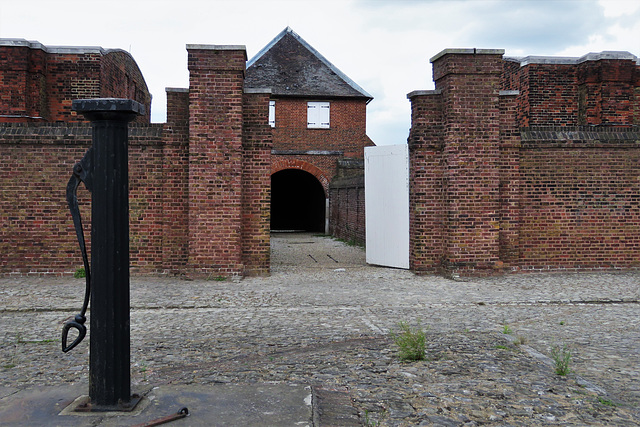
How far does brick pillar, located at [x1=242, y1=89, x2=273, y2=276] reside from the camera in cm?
1073

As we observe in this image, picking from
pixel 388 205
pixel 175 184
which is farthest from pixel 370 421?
pixel 388 205

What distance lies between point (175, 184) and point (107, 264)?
737 centimetres

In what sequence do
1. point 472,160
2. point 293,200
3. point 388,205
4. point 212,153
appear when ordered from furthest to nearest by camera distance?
point 293,200, point 388,205, point 472,160, point 212,153

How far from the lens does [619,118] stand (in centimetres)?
1361

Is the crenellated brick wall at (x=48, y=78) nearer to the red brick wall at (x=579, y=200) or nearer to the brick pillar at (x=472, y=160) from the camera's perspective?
the brick pillar at (x=472, y=160)

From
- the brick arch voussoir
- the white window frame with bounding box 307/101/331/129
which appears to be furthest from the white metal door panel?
the white window frame with bounding box 307/101/331/129

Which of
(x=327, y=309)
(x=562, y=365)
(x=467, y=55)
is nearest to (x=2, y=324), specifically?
(x=327, y=309)

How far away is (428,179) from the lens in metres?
11.2

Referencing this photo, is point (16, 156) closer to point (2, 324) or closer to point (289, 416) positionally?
point (2, 324)

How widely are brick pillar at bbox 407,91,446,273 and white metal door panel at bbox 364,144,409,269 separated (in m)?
0.32

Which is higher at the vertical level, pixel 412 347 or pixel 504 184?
pixel 504 184

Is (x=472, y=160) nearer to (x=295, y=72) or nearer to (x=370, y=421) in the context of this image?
(x=370, y=421)

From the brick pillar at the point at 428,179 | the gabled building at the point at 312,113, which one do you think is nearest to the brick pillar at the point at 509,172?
the brick pillar at the point at 428,179

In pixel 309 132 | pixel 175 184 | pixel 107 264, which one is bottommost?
pixel 107 264
